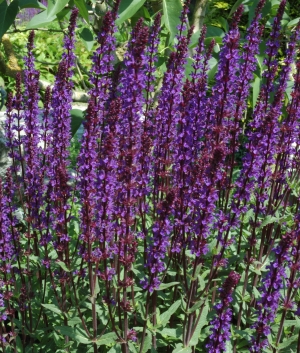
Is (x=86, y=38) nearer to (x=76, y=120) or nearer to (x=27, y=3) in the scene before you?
(x=27, y=3)

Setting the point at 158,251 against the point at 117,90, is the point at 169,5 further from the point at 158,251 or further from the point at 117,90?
the point at 158,251

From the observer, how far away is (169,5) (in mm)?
3664

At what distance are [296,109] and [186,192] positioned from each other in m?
1.19

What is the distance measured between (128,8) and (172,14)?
453mm

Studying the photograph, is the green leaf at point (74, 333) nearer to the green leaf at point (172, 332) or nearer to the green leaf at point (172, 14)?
the green leaf at point (172, 332)

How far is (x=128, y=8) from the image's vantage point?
129 inches

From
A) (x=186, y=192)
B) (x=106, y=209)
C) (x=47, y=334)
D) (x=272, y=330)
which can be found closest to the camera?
(x=106, y=209)

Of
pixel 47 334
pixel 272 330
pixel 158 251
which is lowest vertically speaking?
pixel 47 334

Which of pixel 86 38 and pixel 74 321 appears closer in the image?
pixel 74 321

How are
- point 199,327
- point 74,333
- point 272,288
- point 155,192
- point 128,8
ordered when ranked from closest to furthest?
point 128,8 < point 272,288 < point 74,333 < point 199,327 < point 155,192

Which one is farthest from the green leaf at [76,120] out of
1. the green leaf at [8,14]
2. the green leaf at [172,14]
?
the green leaf at [172,14]

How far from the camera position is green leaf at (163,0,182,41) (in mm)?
3550

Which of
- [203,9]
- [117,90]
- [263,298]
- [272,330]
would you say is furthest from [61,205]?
[203,9]

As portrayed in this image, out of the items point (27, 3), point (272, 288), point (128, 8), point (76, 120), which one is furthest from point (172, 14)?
point (272, 288)
